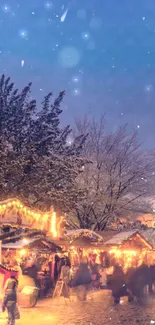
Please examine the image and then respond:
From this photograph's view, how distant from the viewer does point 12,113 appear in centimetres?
2328

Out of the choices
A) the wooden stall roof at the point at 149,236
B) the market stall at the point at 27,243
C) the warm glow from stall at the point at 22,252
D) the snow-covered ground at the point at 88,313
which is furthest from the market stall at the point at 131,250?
the warm glow from stall at the point at 22,252

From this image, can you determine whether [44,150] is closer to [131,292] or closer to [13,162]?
[13,162]

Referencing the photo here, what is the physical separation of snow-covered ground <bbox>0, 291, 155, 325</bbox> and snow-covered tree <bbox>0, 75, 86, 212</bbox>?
7.89 m

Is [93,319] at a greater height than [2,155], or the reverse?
[2,155]

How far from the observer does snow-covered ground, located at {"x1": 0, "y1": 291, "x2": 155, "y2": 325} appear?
11.5 meters

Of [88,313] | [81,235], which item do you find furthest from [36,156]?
[88,313]

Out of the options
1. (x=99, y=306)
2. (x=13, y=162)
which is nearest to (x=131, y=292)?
(x=99, y=306)

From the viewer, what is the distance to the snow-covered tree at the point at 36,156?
70.9 feet

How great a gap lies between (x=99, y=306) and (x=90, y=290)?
5.96m

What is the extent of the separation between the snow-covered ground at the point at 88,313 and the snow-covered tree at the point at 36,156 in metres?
7.89

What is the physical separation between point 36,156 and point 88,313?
1106 centimetres

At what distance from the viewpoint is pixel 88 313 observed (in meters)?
13.1

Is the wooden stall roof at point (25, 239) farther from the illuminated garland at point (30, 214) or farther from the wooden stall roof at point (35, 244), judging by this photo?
the illuminated garland at point (30, 214)

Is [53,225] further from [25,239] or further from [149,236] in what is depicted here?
[149,236]
